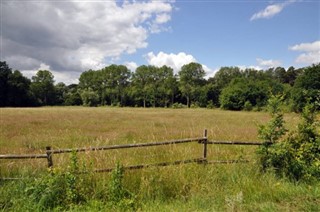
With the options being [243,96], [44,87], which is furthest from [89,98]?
[243,96]

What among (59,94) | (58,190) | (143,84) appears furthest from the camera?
(59,94)

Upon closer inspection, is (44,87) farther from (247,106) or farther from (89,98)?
(247,106)

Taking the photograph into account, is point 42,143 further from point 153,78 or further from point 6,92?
point 153,78

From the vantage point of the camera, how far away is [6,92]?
87.1m

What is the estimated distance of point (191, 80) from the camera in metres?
98.9

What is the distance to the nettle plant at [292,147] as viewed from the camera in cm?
658

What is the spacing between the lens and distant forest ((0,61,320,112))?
80.9 m

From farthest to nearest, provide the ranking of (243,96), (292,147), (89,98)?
(89,98) < (243,96) < (292,147)

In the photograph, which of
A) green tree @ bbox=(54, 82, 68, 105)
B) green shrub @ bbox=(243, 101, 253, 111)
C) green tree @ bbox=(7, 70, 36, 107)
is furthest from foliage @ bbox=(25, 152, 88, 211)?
green tree @ bbox=(54, 82, 68, 105)

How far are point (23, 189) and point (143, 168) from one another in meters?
2.56

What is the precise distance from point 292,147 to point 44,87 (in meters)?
107

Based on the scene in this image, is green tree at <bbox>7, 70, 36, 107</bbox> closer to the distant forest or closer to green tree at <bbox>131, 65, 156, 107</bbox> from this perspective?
the distant forest

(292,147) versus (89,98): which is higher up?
(89,98)

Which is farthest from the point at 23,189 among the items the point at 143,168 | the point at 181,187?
Result: the point at 181,187
